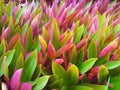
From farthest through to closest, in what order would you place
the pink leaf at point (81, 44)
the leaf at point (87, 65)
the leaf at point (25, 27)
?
the leaf at point (25, 27), the pink leaf at point (81, 44), the leaf at point (87, 65)

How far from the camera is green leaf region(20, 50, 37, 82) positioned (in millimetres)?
1533

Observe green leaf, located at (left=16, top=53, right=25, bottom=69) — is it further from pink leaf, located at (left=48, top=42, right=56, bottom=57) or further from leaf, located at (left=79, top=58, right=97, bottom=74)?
leaf, located at (left=79, top=58, right=97, bottom=74)

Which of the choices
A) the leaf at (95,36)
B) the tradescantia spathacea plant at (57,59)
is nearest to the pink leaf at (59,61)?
the tradescantia spathacea plant at (57,59)

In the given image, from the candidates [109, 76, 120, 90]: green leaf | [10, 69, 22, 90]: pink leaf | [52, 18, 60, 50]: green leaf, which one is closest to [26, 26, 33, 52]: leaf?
[52, 18, 60, 50]: green leaf

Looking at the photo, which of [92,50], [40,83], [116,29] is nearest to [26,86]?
[40,83]

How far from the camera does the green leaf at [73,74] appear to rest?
1555 mm

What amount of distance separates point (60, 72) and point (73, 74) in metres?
0.07

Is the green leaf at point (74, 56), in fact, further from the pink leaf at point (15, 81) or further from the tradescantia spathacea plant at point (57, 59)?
the pink leaf at point (15, 81)

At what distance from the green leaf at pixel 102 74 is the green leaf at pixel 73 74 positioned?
0.41ft

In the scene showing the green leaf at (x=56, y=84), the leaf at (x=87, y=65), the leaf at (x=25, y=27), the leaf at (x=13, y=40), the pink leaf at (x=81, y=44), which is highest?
the leaf at (x=25, y=27)

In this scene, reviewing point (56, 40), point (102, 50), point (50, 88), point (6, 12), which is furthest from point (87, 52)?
point (6, 12)

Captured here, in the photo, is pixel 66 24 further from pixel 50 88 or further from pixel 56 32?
pixel 50 88

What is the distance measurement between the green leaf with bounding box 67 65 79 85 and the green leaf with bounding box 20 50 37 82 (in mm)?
184

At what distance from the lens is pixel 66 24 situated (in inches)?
84.3
